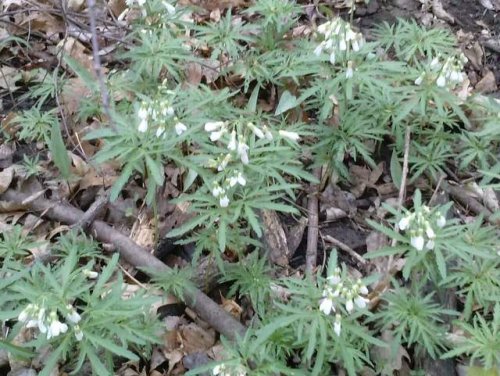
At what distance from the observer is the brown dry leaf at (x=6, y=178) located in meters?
4.08

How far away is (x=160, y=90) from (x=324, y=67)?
1.07 meters

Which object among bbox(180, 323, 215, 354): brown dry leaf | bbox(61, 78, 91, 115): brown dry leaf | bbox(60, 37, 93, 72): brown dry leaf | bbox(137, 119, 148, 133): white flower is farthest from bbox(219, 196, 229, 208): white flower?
bbox(60, 37, 93, 72): brown dry leaf

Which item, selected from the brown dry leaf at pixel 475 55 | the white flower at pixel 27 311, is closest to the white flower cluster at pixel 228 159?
the white flower at pixel 27 311

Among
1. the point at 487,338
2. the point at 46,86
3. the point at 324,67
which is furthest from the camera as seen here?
the point at 46,86

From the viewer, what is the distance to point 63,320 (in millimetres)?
2998

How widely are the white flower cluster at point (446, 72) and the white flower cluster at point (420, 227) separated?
39.3 inches

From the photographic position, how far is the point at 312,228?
3.92 meters

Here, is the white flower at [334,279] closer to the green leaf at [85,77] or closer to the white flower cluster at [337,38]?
the white flower cluster at [337,38]

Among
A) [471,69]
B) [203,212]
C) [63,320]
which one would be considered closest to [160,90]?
[203,212]

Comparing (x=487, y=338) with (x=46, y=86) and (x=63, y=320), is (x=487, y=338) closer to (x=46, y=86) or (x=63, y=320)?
(x=63, y=320)

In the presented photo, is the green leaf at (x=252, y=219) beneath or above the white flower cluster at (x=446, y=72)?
beneath

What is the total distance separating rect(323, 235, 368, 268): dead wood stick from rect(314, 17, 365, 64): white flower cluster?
1066 mm

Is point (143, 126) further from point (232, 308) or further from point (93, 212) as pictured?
point (232, 308)

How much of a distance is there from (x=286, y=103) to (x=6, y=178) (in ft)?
6.22
